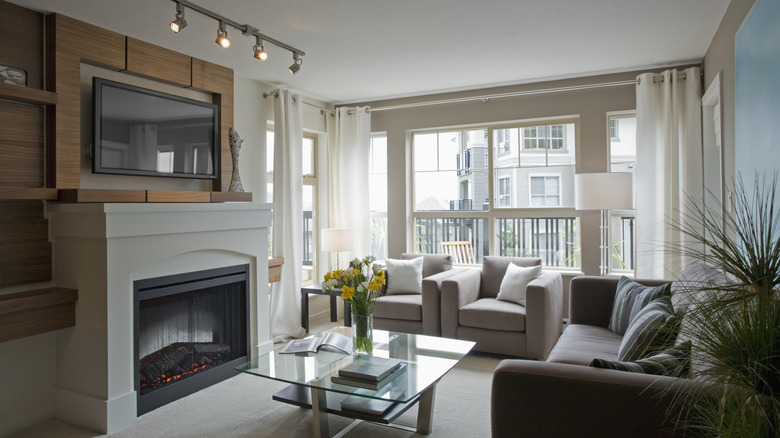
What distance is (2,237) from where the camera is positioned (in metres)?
2.96

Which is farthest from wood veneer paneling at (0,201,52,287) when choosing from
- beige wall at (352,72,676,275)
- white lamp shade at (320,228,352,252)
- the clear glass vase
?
beige wall at (352,72,676,275)

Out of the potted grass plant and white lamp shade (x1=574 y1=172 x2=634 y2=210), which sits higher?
white lamp shade (x1=574 y1=172 x2=634 y2=210)

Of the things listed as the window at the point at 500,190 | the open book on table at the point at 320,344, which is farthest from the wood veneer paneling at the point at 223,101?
the window at the point at 500,190

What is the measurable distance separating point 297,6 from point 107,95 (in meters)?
1.44

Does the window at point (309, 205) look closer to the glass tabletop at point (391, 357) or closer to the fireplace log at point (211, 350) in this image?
the fireplace log at point (211, 350)

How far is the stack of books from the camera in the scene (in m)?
2.52

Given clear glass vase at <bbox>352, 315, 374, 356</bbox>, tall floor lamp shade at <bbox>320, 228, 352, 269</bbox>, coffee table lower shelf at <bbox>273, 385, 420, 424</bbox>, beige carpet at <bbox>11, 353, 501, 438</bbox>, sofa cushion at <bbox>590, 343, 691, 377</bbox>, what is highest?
tall floor lamp shade at <bbox>320, 228, 352, 269</bbox>

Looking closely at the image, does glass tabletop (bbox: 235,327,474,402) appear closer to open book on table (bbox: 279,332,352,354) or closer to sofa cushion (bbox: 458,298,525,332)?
open book on table (bbox: 279,332,352,354)

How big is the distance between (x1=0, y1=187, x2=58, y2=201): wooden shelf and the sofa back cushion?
358 centimetres

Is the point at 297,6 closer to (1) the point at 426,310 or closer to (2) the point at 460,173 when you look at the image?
(1) the point at 426,310

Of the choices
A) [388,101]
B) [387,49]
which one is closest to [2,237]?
[387,49]

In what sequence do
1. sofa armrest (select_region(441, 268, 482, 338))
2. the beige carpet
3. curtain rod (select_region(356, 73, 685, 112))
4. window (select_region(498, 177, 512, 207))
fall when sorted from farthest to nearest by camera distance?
window (select_region(498, 177, 512, 207))
curtain rod (select_region(356, 73, 685, 112))
sofa armrest (select_region(441, 268, 482, 338))
the beige carpet

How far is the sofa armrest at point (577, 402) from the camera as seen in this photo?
1.66m

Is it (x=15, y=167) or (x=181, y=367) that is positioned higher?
(x=15, y=167)
